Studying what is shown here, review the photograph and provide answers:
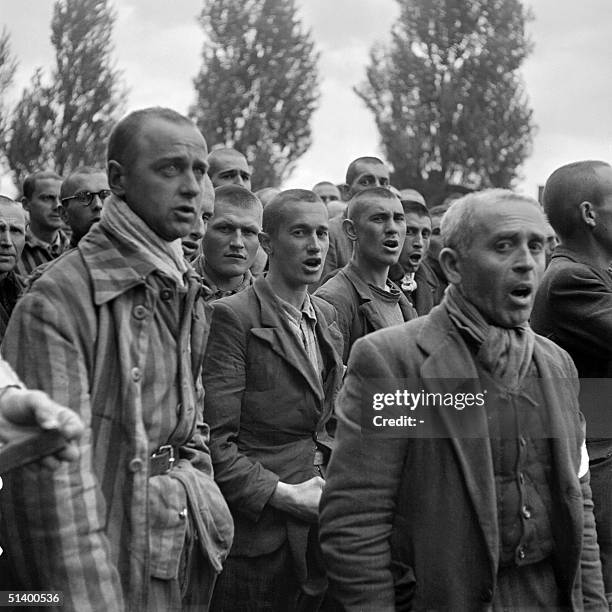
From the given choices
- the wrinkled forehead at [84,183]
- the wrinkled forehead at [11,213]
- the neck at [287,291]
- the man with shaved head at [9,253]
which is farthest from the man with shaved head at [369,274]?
the wrinkled forehead at [11,213]

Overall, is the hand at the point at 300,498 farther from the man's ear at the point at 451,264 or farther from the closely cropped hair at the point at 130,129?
the closely cropped hair at the point at 130,129

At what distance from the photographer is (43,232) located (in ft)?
26.7

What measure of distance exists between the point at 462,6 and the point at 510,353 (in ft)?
83.6

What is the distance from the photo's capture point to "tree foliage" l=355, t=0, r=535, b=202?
88.8ft

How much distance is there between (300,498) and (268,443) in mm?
251

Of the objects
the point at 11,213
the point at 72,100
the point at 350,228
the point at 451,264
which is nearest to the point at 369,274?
the point at 350,228

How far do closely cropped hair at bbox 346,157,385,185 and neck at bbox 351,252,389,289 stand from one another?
9.20 feet

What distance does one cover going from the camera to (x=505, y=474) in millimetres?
3434

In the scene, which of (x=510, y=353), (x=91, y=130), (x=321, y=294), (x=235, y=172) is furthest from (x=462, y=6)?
(x=510, y=353)

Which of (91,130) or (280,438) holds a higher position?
(91,130)

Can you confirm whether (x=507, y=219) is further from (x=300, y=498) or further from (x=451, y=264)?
(x=300, y=498)

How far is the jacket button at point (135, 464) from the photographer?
3.34m

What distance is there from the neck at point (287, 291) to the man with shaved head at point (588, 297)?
0.98 m

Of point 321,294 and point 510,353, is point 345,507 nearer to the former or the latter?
point 510,353
